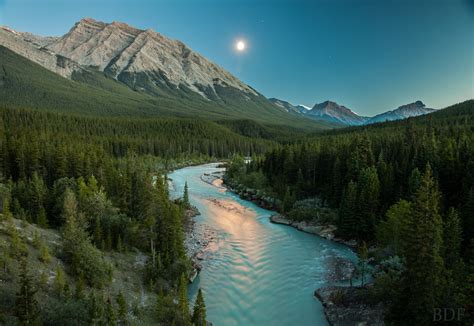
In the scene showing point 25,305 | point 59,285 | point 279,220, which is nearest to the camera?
point 25,305

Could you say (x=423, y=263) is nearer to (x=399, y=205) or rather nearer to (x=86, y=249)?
(x=399, y=205)

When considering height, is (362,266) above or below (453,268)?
below

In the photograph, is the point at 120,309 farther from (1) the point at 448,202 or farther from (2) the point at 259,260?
(1) the point at 448,202

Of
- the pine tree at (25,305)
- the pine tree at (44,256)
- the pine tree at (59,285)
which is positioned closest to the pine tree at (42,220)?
the pine tree at (44,256)

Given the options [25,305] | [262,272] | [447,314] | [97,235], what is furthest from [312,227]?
[25,305]

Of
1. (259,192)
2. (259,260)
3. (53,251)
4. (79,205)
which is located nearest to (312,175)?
(259,192)

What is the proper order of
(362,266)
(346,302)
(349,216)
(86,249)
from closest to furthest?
(86,249) < (346,302) < (362,266) < (349,216)

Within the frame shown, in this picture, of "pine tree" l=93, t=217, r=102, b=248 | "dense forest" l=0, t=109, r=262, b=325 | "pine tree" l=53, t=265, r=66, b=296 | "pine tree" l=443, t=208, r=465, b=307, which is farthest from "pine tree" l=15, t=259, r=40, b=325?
"pine tree" l=443, t=208, r=465, b=307
